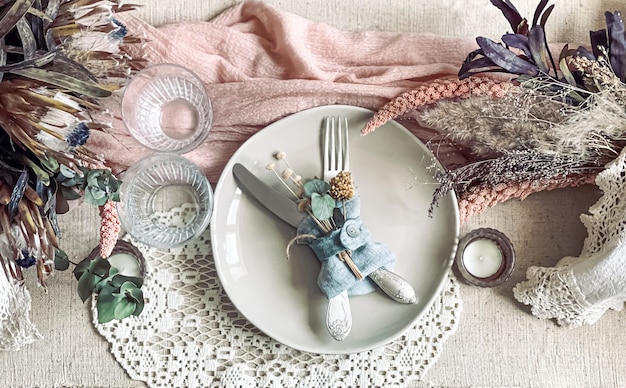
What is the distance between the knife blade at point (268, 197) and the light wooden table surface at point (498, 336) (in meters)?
0.25

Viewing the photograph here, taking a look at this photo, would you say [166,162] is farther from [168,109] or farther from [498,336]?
[498,336]

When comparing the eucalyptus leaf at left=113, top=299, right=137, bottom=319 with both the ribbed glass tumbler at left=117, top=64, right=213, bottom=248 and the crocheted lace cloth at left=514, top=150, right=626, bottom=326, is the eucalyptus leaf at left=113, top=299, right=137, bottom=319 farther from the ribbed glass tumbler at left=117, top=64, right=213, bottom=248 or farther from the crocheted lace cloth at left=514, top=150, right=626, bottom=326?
the crocheted lace cloth at left=514, top=150, right=626, bottom=326

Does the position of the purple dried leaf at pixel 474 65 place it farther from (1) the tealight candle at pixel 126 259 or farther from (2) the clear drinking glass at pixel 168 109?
(1) the tealight candle at pixel 126 259

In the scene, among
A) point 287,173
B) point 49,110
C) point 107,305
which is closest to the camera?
point 49,110

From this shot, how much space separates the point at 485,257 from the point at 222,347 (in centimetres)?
43

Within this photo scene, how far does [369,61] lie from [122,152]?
1.35 ft

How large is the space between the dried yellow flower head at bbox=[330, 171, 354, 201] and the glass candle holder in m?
0.20

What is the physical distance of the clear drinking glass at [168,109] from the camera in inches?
38.1

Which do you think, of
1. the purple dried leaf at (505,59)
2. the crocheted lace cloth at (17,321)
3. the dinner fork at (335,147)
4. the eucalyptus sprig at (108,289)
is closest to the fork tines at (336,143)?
the dinner fork at (335,147)

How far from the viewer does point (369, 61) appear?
1.00m

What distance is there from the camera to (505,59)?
0.88 meters

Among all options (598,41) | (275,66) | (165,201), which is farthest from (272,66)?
(598,41)

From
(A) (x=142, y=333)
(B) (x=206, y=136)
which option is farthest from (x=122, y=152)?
(A) (x=142, y=333)

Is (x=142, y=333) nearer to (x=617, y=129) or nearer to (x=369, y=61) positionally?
(x=369, y=61)
